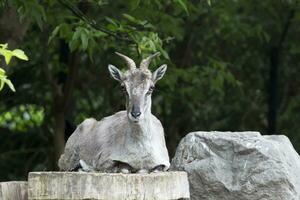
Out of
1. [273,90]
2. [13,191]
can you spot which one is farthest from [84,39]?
[273,90]

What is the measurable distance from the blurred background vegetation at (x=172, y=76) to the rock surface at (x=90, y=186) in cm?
402

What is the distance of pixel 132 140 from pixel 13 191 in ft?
3.76

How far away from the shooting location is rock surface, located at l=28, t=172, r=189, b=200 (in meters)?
6.36

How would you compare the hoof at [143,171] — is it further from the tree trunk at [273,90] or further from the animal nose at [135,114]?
the tree trunk at [273,90]

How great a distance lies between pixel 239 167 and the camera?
8.56 m

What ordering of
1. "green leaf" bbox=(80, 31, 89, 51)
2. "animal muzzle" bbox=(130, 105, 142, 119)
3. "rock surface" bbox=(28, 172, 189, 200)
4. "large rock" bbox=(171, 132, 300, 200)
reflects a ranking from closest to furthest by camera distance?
"rock surface" bbox=(28, 172, 189, 200), "animal muzzle" bbox=(130, 105, 142, 119), "large rock" bbox=(171, 132, 300, 200), "green leaf" bbox=(80, 31, 89, 51)

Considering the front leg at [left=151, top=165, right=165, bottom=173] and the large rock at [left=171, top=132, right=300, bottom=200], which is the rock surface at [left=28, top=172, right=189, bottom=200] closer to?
the front leg at [left=151, top=165, right=165, bottom=173]

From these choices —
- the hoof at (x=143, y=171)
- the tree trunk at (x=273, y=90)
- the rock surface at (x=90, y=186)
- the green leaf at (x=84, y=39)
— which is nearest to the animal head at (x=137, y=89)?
the hoof at (x=143, y=171)

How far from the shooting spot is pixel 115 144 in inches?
301

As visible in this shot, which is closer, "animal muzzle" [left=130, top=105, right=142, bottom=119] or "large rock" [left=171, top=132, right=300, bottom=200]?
"animal muzzle" [left=130, top=105, right=142, bottom=119]

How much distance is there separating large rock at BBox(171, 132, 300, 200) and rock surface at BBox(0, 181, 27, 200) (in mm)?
2091

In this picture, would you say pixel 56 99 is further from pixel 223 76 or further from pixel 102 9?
pixel 223 76

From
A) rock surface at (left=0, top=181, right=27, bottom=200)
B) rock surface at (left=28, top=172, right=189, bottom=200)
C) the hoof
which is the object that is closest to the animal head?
the hoof

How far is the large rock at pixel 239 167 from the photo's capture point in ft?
27.6
